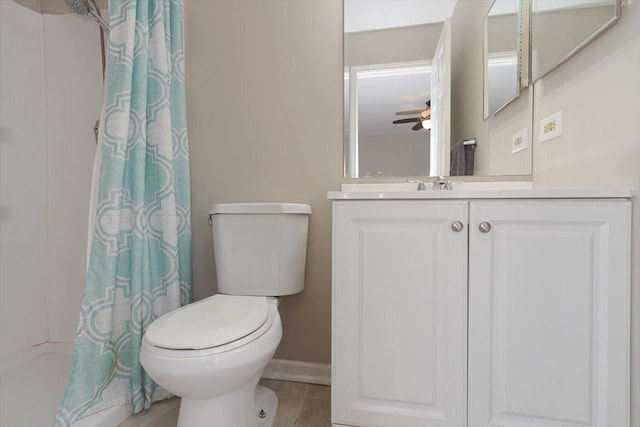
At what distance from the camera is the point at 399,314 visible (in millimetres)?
947

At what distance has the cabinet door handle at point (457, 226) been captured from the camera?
91 centimetres

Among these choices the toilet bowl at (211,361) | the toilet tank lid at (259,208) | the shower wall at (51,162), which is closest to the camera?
the toilet bowl at (211,361)

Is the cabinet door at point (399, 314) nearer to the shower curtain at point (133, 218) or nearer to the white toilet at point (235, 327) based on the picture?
the white toilet at point (235, 327)

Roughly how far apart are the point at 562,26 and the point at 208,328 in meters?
1.60

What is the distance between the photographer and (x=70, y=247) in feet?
5.70

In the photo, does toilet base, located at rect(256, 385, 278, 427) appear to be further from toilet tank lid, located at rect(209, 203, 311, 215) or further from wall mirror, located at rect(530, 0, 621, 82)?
wall mirror, located at rect(530, 0, 621, 82)

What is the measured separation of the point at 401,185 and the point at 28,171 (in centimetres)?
204

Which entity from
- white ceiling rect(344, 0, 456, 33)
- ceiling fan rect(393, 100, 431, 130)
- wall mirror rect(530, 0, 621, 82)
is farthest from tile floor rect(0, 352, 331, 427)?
white ceiling rect(344, 0, 456, 33)

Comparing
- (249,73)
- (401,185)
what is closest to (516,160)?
(401,185)

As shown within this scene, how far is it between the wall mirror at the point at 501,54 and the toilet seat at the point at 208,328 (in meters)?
1.33

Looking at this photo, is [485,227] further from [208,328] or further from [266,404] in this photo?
[266,404]

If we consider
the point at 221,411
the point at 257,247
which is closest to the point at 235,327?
the point at 221,411

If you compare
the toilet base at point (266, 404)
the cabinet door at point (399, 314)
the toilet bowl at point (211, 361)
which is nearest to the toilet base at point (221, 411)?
the toilet bowl at point (211, 361)

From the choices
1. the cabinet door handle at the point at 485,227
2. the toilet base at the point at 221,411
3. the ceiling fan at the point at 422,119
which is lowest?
the toilet base at the point at 221,411
